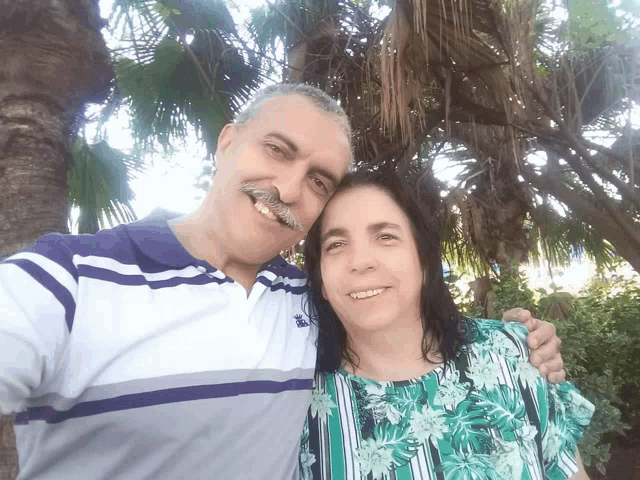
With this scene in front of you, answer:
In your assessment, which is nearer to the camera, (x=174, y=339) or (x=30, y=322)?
(x=30, y=322)

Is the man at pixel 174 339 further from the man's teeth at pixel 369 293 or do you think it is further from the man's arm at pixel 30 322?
the man's teeth at pixel 369 293

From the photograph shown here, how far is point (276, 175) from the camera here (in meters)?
1.47

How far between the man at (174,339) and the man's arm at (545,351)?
1cm

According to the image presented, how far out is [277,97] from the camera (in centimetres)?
163

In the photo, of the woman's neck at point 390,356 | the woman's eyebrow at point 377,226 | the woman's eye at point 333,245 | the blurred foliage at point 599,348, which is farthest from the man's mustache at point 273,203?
the blurred foliage at point 599,348

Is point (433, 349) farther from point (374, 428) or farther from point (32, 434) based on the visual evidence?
point (32, 434)

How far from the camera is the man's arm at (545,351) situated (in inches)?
54.7

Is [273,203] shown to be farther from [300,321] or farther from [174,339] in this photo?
[174,339]

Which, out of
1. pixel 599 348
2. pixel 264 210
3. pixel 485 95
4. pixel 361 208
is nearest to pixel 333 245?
pixel 361 208

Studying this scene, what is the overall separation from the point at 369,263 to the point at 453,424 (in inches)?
20.4

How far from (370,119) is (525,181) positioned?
167 cm

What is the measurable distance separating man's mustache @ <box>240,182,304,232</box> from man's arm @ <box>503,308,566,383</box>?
87 centimetres

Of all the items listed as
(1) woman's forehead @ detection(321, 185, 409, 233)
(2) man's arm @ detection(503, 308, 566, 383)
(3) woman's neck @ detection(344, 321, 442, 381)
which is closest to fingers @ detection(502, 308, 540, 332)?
(2) man's arm @ detection(503, 308, 566, 383)

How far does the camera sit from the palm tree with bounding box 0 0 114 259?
6.86 ft
